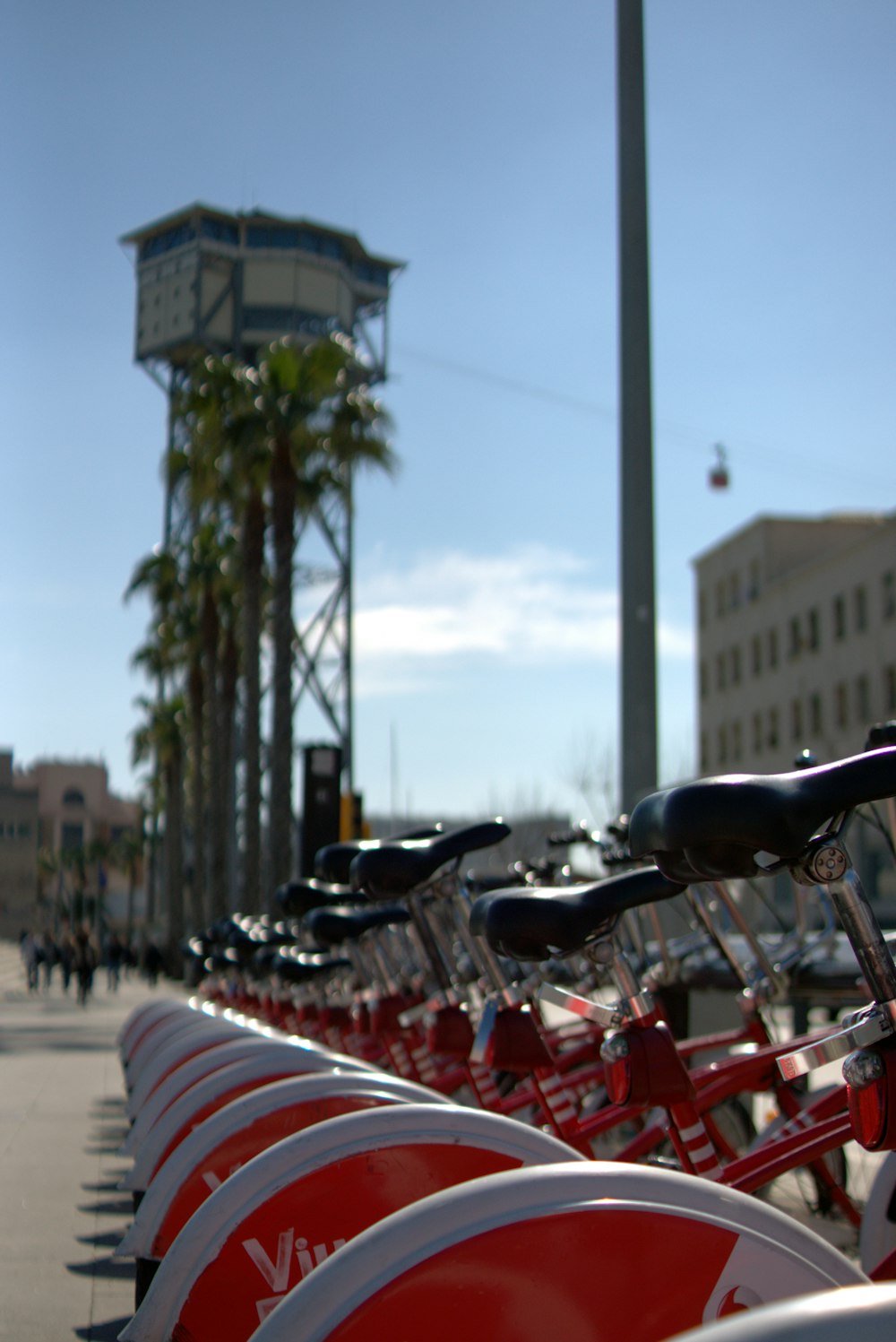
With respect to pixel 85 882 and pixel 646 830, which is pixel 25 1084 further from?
pixel 85 882

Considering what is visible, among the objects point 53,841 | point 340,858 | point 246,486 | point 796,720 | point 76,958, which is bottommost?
point 53,841

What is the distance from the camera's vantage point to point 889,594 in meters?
52.7

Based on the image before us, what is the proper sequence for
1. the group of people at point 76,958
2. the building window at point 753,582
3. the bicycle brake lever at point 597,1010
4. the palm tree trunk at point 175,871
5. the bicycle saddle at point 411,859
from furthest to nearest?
the building window at point 753,582 → the palm tree trunk at point 175,871 → the group of people at point 76,958 → the bicycle saddle at point 411,859 → the bicycle brake lever at point 597,1010

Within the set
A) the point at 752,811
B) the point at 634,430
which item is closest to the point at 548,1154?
the point at 752,811

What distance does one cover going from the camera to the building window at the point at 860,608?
179ft

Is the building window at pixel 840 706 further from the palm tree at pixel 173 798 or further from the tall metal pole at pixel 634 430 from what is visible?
the tall metal pole at pixel 634 430

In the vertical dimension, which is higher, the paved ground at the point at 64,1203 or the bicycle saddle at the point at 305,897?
the bicycle saddle at the point at 305,897

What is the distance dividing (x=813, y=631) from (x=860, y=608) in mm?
3885

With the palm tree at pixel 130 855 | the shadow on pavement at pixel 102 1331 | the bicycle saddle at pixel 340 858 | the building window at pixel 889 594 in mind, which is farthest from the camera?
the palm tree at pixel 130 855

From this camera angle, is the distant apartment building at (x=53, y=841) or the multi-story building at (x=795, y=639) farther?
the distant apartment building at (x=53, y=841)

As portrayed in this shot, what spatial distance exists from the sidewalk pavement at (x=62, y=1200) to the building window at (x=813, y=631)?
44.5 m

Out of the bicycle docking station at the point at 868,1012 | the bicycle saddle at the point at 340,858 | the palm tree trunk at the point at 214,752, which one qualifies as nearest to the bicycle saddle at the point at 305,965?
the bicycle saddle at the point at 340,858

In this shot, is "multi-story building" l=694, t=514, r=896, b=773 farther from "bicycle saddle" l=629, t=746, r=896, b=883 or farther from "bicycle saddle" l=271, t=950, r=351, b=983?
"bicycle saddle" l=629, t=746, r=896, b=883

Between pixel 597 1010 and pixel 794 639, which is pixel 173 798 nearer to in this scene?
pixel 794 639
